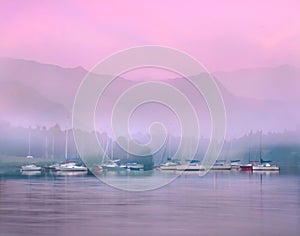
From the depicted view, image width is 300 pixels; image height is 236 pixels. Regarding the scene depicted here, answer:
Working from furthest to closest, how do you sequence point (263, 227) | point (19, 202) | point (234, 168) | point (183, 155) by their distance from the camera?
point (234, 168)
point (183, 155)
point (19, 202)
point (263, 227)

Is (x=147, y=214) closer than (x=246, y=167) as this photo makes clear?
Yes

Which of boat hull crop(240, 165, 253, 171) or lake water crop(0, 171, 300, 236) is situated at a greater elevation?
boat hull crop(240, 165, 253, 171)

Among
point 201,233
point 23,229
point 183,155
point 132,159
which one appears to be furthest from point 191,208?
point 132,159

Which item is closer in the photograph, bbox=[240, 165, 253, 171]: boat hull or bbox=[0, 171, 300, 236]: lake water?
bbox=[0, 171, 300, 236]: lake water

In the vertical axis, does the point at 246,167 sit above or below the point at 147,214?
above

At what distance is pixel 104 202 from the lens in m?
46.0

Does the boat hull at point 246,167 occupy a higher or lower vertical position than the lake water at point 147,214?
higher

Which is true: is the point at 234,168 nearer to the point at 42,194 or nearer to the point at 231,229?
the point at 42,194

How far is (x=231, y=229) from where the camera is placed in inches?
1238

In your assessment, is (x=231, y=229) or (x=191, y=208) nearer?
(x=231, y=229)

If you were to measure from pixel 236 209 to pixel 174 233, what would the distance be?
1177 cm

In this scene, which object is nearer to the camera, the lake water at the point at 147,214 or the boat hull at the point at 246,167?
the lake water at the point at 147,214

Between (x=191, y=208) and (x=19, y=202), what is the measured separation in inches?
528

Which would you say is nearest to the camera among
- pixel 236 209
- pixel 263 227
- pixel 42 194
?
pixel 263 227
